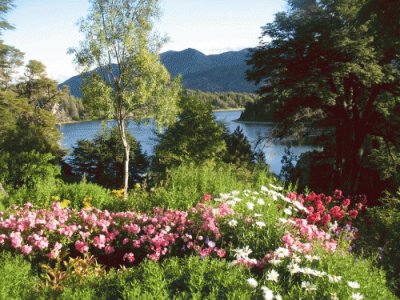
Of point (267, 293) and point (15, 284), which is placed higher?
point (267, 293)

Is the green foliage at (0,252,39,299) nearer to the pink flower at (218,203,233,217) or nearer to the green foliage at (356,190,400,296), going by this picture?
the pink flower at (218,203,233,217)

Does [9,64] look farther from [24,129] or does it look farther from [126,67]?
[126,67]

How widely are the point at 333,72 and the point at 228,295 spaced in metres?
12.1

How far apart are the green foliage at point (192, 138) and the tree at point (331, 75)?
574 cm

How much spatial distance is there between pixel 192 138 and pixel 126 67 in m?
6.58

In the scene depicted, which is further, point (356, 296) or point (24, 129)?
point (24, 129)

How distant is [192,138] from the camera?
75.3 feet

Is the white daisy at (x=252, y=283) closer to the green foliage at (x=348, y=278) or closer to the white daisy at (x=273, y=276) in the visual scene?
the white daisy at (x=273, y=276)

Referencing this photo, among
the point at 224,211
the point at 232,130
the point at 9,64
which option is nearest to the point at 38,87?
the point at 9,64

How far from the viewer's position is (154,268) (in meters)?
3.77

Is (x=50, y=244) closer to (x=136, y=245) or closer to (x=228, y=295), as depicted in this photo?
(x=136, y=245)

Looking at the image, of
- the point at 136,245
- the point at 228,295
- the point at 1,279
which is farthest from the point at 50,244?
the point at 228,295

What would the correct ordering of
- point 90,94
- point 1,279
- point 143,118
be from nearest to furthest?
point 1,279
point 90,94
point 143,118

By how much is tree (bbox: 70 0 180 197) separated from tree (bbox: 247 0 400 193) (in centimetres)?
461
